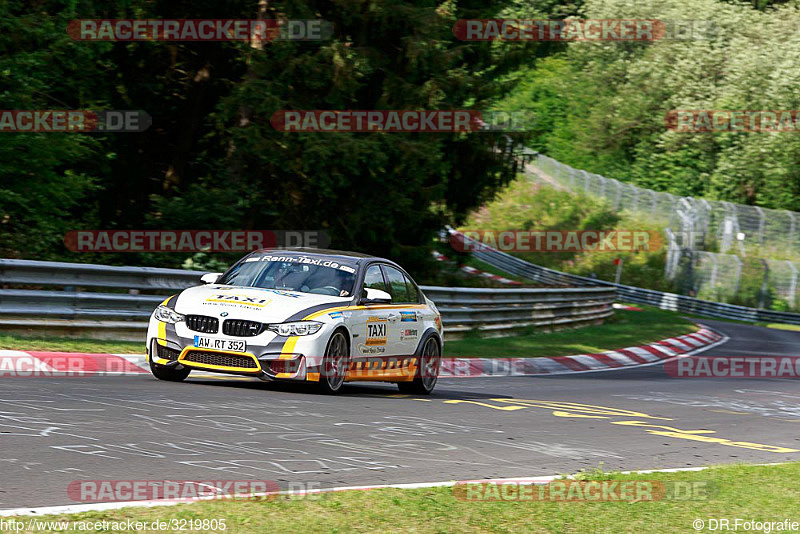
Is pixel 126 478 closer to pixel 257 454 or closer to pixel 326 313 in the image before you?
pixel 257 454

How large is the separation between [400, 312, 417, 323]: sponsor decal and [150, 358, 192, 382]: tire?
255 cm

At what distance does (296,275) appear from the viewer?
38.6 feet

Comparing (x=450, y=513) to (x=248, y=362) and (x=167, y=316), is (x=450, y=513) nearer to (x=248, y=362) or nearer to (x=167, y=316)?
(x=248, y=362)

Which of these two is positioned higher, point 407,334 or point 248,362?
point 407,334

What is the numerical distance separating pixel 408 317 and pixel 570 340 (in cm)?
1135

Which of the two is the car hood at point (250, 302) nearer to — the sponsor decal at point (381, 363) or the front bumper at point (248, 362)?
the front bumper at point (248, 362)

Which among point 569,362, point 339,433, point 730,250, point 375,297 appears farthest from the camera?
point 730,250

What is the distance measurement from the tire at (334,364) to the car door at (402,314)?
39.3 inches

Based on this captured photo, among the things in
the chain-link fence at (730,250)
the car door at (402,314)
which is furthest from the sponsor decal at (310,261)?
the chain-link fence at (730,250)

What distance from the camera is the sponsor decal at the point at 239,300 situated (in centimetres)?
1075

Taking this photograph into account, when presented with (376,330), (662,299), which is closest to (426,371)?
(376,330)

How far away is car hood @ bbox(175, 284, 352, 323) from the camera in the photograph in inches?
418

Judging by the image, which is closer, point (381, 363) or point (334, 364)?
point (334, 364)

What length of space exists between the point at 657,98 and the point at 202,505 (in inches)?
2577
